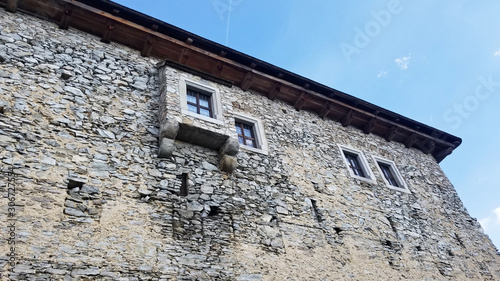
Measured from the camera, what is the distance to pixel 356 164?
10289mm

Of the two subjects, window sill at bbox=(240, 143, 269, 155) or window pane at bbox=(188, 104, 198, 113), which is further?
window sill at bbox=(240, 143, 269, 155)

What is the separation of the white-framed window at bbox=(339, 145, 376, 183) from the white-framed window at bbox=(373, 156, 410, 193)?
504mm

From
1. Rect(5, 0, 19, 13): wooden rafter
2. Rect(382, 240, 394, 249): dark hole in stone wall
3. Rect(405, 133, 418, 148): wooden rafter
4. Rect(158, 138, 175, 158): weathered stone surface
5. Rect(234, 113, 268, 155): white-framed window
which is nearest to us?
Rect(158, 138, 175, 158): weathered stone surface

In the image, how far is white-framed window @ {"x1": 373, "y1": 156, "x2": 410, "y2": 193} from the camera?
1030 cm

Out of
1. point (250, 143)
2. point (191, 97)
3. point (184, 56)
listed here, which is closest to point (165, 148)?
point (191, 97)

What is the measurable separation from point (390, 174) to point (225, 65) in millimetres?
5947

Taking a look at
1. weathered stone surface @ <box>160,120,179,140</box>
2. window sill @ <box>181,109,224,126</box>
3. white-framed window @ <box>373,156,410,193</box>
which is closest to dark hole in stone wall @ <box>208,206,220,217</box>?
weathered stone surface @ <box>160,120,179,140</box>

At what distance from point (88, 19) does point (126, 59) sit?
1.19 m

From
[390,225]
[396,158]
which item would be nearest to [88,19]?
[390,225]

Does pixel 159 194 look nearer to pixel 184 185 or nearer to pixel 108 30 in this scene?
pixel 184 185

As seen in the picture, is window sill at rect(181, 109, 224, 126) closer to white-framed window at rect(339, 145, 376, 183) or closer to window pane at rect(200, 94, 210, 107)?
window pane at rect(200, 94, 210, 107)

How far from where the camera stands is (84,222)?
520 centimetres

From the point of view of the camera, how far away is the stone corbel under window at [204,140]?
22.1ft

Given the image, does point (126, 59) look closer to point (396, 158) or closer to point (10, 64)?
point (10, 64)
